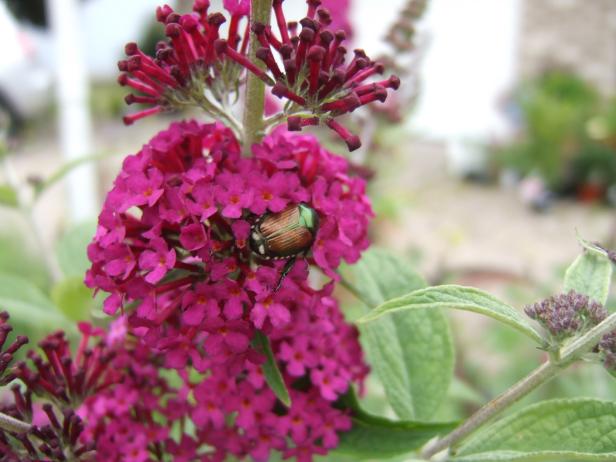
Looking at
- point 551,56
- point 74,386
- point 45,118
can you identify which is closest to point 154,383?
point 74,386

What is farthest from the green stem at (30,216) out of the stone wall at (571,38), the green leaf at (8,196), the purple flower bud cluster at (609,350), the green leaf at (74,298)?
the stone wall at (571,38)

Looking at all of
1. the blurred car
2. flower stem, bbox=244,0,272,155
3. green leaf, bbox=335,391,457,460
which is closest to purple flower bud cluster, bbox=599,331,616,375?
green leaf, bbox=335,391,457,460

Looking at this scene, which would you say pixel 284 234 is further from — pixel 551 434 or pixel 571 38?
pixel 571 38

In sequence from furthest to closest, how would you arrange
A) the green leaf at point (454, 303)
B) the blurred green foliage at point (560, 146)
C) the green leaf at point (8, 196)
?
1. the blurred green foliage at point (560, 146)
2. the green leaf at point (8, 196)
3. the green leaf at point (454, 303)

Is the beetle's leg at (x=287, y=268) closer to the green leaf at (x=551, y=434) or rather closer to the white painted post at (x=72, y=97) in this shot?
the green leaf at (x=551, y=434)

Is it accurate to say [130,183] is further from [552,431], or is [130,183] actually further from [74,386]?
[552,431]

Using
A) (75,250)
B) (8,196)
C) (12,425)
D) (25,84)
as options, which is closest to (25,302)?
(75,250)
